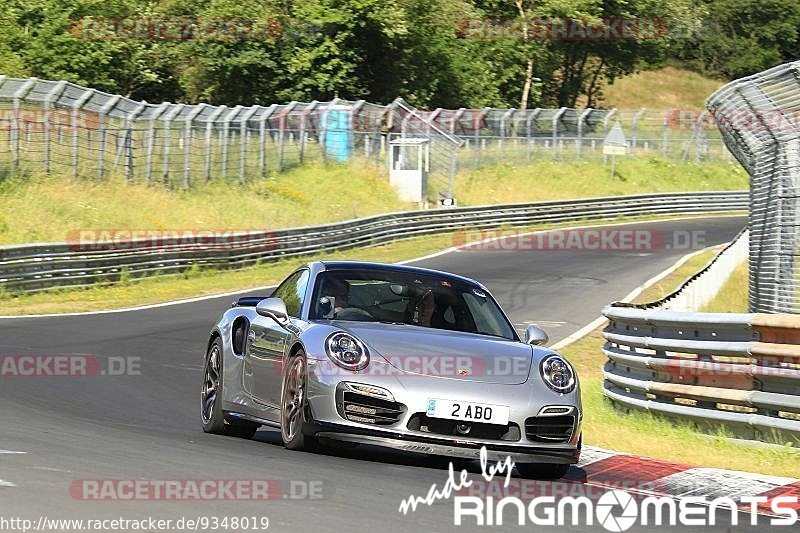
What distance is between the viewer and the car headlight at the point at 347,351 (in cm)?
872

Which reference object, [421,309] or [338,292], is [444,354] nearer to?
[421,309]

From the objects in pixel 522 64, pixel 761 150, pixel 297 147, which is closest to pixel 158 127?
pixel 297 147

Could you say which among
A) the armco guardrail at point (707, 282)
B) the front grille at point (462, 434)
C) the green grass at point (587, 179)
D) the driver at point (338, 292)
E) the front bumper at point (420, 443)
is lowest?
the green grass at point (587, 179)

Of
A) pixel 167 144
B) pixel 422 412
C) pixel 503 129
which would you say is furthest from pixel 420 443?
pixel 503 129

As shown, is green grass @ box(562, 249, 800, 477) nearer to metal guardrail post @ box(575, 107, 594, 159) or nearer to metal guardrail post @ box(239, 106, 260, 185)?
metal guardrail post @ box(239, 106, 260, 185)

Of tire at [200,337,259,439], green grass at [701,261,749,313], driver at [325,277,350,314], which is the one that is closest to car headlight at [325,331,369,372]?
driver at [325,277,350,314]

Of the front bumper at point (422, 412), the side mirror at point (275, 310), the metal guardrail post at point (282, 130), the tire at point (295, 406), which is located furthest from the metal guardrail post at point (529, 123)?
the front bumper at point (422, 412)

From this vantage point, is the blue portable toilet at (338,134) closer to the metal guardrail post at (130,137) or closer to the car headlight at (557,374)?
the metal guardrail post at (130,137)

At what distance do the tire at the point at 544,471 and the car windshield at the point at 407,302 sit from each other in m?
1.27

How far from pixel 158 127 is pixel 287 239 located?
5250 mm

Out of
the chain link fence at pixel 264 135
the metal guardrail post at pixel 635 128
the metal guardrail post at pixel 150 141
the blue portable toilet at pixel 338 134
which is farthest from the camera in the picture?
the metal guardrail post at pixel 635 128

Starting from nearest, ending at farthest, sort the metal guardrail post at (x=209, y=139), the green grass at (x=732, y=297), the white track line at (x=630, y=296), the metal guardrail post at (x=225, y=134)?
the white track line at (x=630, y=296)
the green grass at (x=732, y=297)
the metal guardrail post at (x=209, y=139)
the metal guardrail post at (x=225, y=134)

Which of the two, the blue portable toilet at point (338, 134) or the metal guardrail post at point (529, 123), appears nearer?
the blue portable toilet at point (338, 134)

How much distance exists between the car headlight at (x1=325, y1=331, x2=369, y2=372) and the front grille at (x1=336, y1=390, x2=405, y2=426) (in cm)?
19
